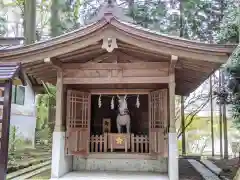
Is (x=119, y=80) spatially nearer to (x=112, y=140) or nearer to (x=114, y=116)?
(x=112, y=140)

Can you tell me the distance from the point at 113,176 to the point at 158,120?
72.2 inches

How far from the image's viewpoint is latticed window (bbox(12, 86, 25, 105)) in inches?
556

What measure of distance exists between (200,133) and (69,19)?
9938 millimetres

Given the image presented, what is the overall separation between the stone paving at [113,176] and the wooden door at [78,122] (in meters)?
0.55

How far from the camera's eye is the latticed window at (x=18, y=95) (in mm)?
14126

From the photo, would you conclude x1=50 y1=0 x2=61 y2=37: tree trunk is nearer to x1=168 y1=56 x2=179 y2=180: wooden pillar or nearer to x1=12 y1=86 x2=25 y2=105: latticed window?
x1=12 y1=86 x2=25 y2=105: latticed window

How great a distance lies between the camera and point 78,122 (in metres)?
7.68

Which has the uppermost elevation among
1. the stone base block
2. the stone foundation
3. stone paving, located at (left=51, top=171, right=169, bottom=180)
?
the stone base block

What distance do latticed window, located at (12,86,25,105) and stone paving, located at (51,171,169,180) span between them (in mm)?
7999

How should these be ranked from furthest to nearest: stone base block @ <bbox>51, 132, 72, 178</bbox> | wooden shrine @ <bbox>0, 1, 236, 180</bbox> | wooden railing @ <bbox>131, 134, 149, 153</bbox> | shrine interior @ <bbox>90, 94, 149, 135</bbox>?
shrine interior @ <bbox>90, 94, 149, 135</bbox>, wooden railing @ <bbox>131, 134, 149, 153</bbox>, stone base block @ <bbox>51, 132, 72, 178</bbox>, wooden shrine @ <bbox>0, 1, 236, 180</bbox>

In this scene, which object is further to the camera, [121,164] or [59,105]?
[121,164]

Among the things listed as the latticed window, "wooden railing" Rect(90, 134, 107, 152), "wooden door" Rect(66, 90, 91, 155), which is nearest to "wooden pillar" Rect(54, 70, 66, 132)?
"wooden door" Rect(66, 90, 91, 155)

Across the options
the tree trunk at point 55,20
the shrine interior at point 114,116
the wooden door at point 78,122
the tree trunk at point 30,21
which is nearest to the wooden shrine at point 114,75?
the wooden door at point 78,122


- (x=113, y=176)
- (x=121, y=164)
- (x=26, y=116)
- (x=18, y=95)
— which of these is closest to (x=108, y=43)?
(x=113, y=176)
